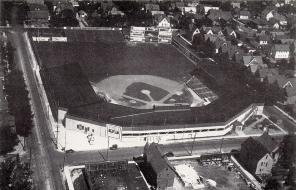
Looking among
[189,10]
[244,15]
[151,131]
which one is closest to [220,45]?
[244,15]

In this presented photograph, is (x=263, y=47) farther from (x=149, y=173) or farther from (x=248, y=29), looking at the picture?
(x=149, y=173)

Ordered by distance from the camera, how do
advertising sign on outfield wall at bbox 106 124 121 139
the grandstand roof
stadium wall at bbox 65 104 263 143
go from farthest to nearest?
the grandstand roof
stadium wall at bbox 65 104 263 143
advertising sign on outfield wall at bbox 106 124 121 139

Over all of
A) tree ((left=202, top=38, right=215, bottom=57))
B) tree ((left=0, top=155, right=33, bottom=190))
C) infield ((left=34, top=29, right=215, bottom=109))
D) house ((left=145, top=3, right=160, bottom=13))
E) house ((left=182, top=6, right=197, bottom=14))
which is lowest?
tree ((left=0, top=155, right=33, bottom=190))

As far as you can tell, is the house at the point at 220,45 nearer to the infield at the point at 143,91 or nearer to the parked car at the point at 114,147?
the infield at the point at 143,91

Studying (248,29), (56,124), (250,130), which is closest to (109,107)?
(56,124)

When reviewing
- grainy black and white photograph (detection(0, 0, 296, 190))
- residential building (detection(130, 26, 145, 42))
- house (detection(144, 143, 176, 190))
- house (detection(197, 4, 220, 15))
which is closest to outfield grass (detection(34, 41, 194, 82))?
grainy black and white photograph (detection(0, 0, 296, 190))

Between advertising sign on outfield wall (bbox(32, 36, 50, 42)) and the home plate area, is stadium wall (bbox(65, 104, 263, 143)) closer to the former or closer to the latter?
the home plate area
